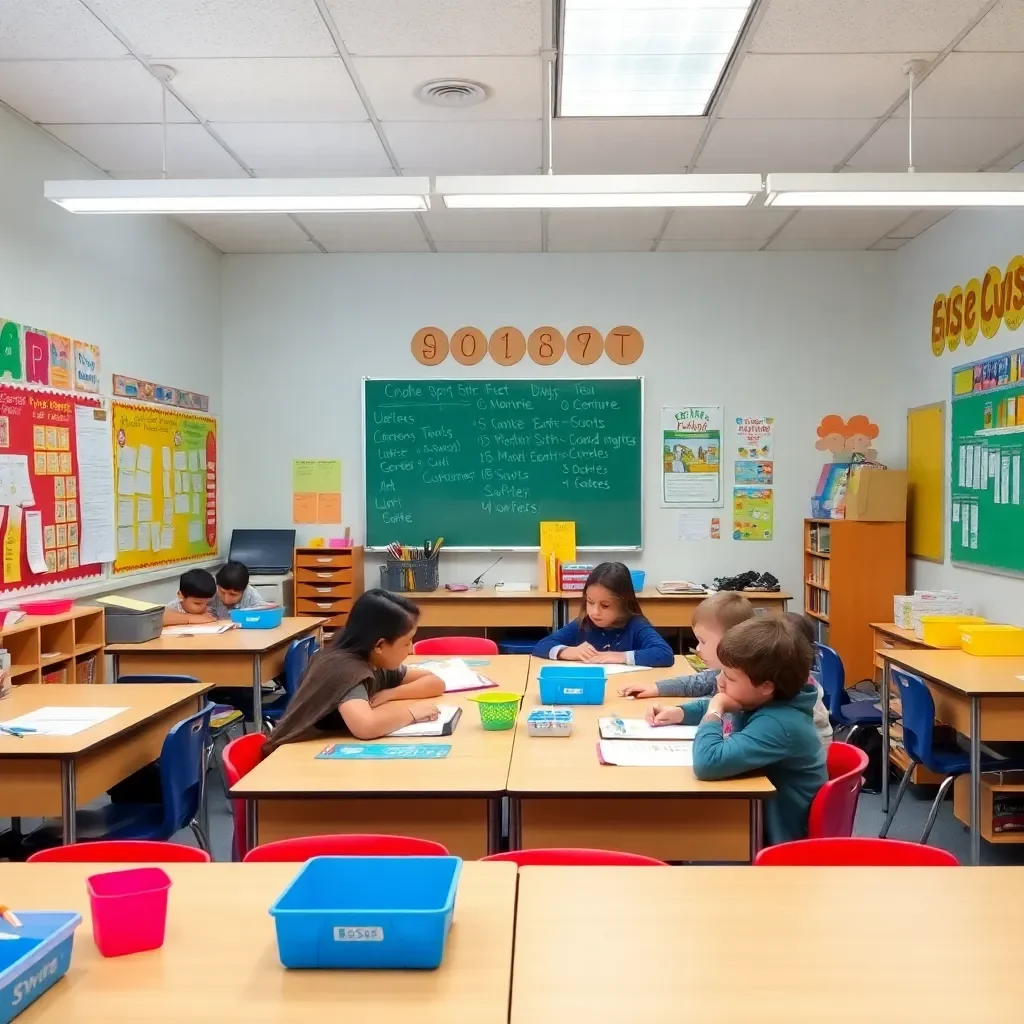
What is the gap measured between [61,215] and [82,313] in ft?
1.51

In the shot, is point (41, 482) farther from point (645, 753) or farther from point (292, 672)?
point (645, 753)

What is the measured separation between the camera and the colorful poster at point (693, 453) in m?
6.50

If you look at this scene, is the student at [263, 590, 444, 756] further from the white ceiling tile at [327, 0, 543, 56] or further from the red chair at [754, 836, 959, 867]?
the white ceiling tile at [327, 0, 543, 56]

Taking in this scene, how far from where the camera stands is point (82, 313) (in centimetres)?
471

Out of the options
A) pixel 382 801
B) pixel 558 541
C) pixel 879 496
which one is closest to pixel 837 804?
pixel 382 801

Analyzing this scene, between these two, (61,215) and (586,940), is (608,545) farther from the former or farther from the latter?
(586,940)

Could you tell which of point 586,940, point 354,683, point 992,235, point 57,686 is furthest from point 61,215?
point 992,235

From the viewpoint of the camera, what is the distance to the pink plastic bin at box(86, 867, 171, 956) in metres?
1.41

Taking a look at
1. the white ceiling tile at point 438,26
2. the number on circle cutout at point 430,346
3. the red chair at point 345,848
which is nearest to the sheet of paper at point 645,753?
the red chair at point 345,848

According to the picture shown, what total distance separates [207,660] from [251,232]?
305 centimetres

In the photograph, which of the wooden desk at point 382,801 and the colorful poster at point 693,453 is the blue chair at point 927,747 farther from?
the colorful poster at point 693,453

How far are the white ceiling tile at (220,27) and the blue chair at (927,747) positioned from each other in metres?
3.26

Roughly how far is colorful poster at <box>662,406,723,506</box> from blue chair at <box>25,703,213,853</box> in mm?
4059

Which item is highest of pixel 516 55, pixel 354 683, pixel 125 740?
pixel 516 55
